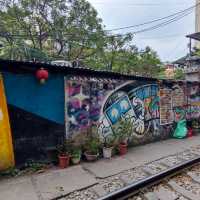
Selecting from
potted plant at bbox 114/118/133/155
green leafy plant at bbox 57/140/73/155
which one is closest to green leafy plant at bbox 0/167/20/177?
green leafy plant at bbox 57/140/73/155

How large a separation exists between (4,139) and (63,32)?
14766 millimetres

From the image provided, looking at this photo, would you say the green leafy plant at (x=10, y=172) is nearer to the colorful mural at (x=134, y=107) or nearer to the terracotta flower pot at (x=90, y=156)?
the terracotta flower pot at (x=90, y=156)

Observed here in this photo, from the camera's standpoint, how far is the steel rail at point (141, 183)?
4.10m

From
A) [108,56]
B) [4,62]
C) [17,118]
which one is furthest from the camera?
[108,56]

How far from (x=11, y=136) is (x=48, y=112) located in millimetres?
1027

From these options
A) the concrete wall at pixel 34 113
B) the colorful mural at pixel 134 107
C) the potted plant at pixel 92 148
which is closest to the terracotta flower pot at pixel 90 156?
the potted plant at pixel 92 148

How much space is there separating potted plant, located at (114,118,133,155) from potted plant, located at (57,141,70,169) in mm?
1641

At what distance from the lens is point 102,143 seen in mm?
6543

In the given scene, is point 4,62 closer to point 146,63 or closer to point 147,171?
point 147,171

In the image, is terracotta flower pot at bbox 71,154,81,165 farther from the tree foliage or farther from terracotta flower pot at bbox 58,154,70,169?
the tree foliage

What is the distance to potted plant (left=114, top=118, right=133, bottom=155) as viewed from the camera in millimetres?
6656

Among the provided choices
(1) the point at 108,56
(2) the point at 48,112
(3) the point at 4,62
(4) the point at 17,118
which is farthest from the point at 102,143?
(1) the point at 108,56

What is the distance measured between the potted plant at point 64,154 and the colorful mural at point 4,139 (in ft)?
3.64

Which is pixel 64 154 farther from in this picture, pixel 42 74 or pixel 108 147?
pixel 42 74
